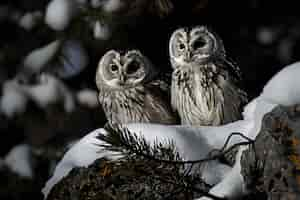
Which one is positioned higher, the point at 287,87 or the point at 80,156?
the point at 287,87

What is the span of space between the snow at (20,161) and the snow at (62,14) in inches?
43.0

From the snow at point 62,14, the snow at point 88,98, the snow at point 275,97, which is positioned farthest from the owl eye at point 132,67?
the snow at point 88,98

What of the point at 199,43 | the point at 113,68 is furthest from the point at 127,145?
the point at 113,68

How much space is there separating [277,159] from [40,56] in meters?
3.17

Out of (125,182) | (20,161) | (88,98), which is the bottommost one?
(20,161)

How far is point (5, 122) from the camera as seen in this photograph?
5773 millimetres

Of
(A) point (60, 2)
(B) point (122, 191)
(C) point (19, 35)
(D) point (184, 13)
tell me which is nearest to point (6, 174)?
(C) point (19, 35)

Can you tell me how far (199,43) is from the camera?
3.55 metres

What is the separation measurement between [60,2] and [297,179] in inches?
124

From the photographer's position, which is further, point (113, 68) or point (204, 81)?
point (113, 68)

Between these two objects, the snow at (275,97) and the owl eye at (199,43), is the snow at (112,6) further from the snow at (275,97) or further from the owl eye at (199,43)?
the snow at (275,97)

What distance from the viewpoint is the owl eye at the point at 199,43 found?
3.53 metres

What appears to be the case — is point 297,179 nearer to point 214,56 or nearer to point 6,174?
point 214,56

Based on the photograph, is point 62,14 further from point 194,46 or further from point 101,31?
point 194,46
